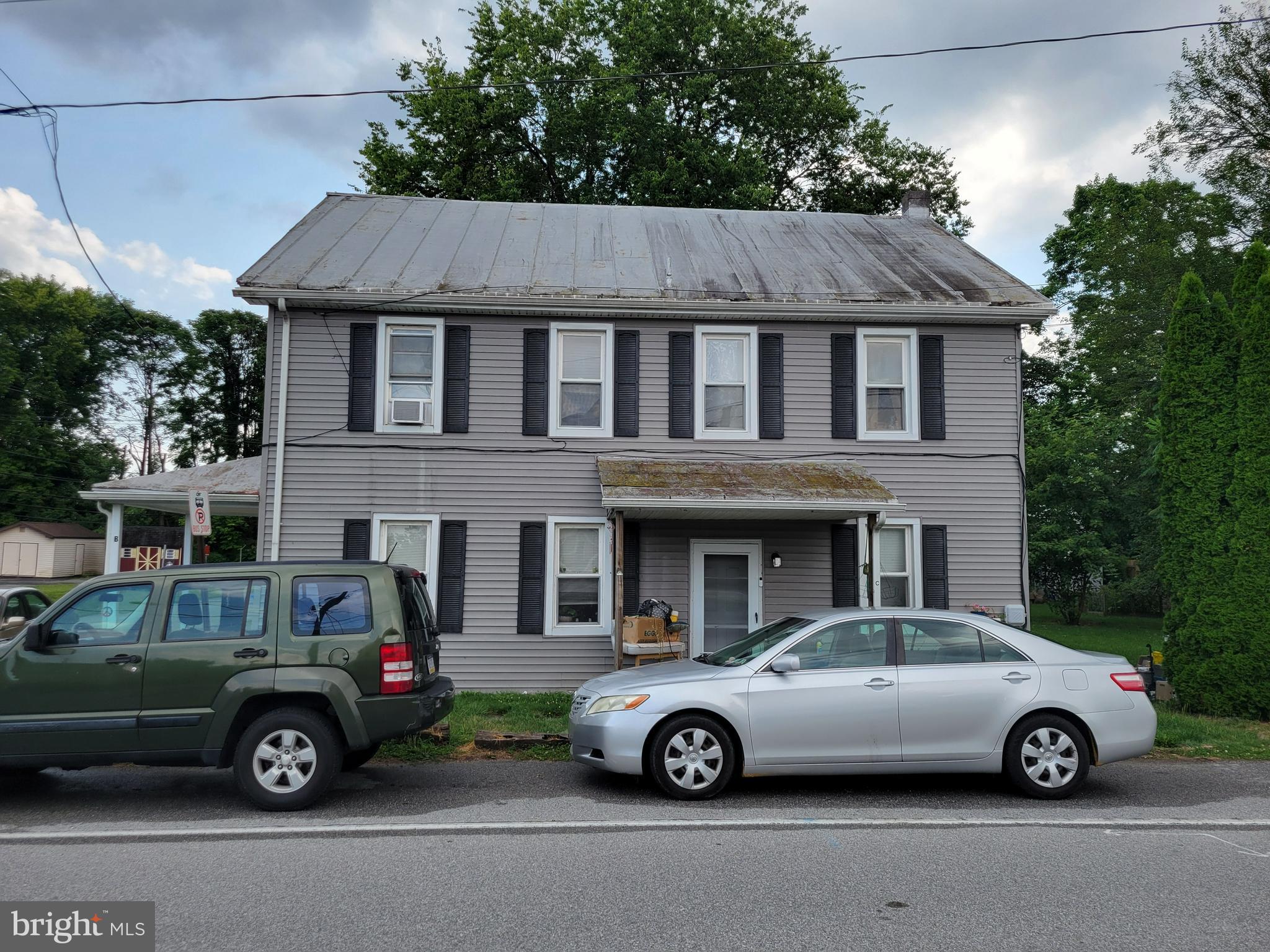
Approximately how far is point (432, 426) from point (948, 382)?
297 inches

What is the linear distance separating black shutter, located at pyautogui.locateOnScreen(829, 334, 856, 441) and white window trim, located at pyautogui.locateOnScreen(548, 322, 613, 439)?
10.6 ft

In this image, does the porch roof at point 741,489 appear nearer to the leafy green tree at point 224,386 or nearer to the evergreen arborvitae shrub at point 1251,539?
the evergreen arborvitae shrub at point 1251,539

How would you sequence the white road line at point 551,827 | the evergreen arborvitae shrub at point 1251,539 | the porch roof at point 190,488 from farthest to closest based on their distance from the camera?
the porch roof at point 190,488 → the evergreen arborvitae shrub at point 1251,539 → the white road line at point 551,827

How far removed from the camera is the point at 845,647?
7.16 meters

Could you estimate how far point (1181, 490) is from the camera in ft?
37.4

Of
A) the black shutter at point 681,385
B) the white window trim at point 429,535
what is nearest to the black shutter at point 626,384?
the black shutter at point 681,385

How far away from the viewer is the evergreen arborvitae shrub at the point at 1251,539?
10555 mm

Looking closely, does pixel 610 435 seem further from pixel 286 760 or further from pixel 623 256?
pixel 286 760

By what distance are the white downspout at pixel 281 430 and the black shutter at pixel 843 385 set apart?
7.76m

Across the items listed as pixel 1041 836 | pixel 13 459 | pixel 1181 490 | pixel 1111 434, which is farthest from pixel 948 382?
pixel 13 459

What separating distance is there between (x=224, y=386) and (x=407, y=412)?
30.9 m

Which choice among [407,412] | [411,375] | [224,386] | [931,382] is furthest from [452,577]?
[224,386]

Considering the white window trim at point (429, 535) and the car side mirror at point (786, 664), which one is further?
the white window trim at point (429, 535)

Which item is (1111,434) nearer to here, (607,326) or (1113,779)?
(607,326)
